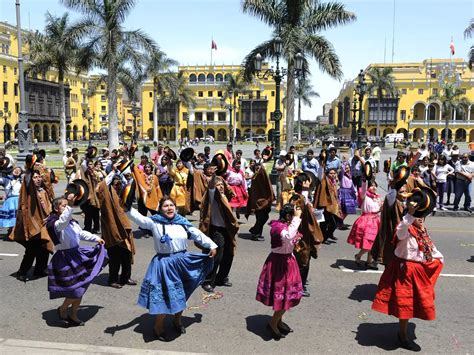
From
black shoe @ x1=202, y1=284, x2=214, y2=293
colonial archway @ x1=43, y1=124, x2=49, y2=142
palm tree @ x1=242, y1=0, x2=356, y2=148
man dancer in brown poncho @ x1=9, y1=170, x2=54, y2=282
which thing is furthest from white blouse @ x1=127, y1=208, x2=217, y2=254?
colonial archway @ x1=43, y1=124, x2=49, y2=142

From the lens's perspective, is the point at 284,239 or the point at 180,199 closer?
the point at 284,239

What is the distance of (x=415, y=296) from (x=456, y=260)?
4.19 m

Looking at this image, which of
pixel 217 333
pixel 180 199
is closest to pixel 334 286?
pixel 217 333

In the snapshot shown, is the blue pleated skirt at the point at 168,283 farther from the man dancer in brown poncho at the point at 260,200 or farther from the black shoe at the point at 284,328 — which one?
the man dancer in brown poncho at the point at 260,200

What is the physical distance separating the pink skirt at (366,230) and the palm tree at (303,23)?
602 inches

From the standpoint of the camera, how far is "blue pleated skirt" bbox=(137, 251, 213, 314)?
4.82 metres

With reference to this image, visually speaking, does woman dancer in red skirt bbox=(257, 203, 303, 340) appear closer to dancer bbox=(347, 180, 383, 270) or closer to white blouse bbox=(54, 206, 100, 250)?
white blouse bbox=(54, 206, 100, 250)

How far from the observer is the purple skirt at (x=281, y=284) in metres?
4.90

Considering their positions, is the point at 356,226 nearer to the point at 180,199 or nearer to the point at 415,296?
the point at 415,296

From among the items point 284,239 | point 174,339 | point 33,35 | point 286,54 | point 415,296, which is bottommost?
point 174,339

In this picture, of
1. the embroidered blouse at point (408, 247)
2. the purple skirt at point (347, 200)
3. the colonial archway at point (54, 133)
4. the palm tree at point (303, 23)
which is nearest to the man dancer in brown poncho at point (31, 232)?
the embroidered blouse at point (408, 247)

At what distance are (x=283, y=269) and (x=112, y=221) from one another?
2951 mm

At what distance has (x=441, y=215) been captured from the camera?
13125mm

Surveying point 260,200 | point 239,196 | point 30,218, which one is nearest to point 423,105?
point 239,196
